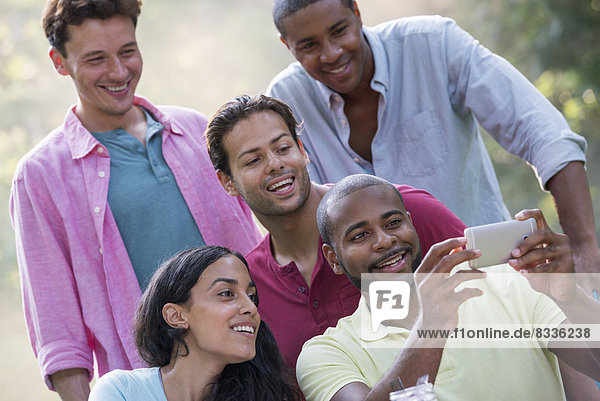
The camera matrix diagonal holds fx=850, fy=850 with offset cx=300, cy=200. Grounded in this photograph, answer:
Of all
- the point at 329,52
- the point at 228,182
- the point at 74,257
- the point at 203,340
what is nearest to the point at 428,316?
the point at 203,340

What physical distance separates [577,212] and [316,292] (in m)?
0.98

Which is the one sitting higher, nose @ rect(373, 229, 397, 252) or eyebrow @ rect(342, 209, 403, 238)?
eyebrow @ rect(342, 209, 403, 238)

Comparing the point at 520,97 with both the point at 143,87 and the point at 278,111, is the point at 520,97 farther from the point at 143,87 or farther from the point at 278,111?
the point at 143,87

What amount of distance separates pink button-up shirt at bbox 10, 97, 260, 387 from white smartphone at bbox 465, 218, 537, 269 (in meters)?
1.49

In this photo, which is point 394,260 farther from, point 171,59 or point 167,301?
point 171,59

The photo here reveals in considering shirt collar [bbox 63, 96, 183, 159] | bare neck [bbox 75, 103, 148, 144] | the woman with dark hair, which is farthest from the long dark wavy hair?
bare neck [bbox 75, 103, 148, 144]

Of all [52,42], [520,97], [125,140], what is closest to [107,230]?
[125,140]

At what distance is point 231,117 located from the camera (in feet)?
10.2

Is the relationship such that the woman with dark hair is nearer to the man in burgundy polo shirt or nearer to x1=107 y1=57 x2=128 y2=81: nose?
the man in burgundy polo shirt

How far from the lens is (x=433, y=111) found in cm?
363

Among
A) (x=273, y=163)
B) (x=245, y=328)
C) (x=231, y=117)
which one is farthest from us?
(x=231, y=117)

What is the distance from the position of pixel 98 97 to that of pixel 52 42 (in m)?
0.29

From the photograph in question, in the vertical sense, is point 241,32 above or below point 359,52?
above

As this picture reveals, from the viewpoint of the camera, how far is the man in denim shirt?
3.44m
